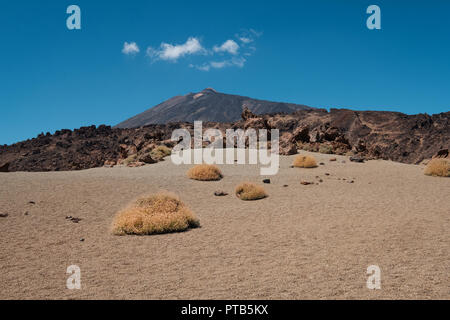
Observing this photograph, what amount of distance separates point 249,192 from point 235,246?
485 cm

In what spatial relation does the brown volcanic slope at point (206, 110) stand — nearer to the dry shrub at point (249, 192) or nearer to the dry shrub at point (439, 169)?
the dry shrub at point (439, 169)

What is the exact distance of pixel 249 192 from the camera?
10789 mm

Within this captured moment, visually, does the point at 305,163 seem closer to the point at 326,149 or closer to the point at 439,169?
the point at 439,169

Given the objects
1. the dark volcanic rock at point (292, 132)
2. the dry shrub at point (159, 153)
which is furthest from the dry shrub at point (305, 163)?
the dark volcanic rock at point (292, 132)

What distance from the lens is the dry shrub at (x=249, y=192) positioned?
10.7 metres

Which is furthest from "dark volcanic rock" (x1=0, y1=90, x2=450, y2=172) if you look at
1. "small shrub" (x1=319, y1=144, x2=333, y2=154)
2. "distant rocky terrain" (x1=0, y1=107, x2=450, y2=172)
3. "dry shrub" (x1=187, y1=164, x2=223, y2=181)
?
"dry shrub" (x1=187, y1=164, x2=223, y2=181)

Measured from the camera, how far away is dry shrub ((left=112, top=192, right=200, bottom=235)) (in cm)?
690

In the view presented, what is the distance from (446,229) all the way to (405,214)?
1476 mm

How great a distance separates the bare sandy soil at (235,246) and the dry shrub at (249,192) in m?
0.31

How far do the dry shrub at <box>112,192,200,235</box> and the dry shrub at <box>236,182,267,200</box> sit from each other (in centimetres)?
309

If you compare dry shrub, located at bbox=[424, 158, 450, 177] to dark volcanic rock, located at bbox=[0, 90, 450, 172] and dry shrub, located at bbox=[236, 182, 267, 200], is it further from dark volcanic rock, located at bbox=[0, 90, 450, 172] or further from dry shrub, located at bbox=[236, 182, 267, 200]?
dark volcanic rock, located at bbox=[0, 90, 450, 172]

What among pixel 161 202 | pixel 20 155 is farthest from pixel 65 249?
pixel 20 155
